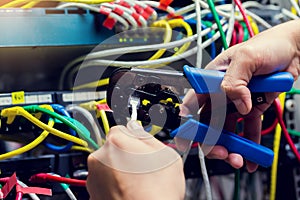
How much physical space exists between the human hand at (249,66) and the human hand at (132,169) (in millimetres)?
128

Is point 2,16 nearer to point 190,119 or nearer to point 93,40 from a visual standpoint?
point 93,40

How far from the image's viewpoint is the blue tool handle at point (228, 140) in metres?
0.65

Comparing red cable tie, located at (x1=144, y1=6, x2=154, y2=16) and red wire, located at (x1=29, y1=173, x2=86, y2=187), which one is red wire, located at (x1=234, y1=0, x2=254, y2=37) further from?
red wire, located at (x1=29, y1=173, x2=86, y2=187)

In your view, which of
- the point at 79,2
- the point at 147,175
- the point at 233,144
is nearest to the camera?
the point at 147,175

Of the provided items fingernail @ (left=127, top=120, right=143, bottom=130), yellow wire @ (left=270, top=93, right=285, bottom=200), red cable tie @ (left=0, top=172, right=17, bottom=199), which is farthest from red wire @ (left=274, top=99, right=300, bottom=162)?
red cable tie @ (left=0, top=172, right=17, bottom=199)

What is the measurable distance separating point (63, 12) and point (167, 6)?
0.19 meters

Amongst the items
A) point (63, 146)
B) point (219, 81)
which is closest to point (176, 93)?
point (219, 81)

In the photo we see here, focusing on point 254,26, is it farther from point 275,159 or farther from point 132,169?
point 132,169

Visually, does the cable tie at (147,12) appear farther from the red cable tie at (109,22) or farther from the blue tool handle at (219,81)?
the blue tool handle at (219,81)

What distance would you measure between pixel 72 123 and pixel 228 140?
0.24 meters

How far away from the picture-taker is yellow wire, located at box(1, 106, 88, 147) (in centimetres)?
71

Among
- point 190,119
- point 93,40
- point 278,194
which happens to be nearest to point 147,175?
point 190,119

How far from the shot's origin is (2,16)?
76cm

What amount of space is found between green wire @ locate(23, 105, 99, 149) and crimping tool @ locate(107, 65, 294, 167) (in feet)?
0.26
